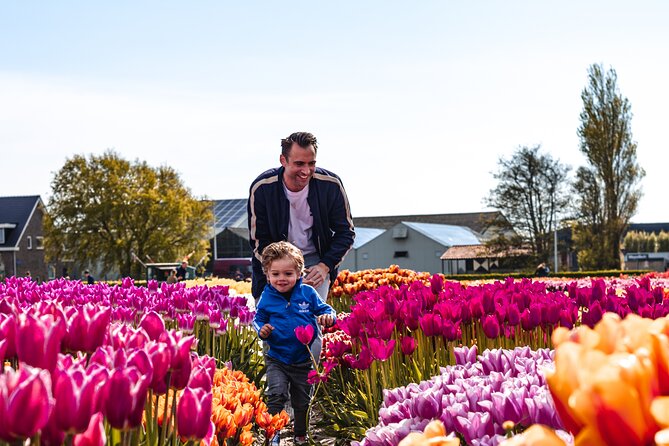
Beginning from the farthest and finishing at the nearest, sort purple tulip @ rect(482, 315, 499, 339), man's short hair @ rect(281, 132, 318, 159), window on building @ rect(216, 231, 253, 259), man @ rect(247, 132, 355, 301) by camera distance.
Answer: window on building @ rect(216, 231, 253, 259), man @ rect(247, 132, 355, 301), man's short hair @ rect(281, 132, 318, 159), purple tulip @ rect(482, 315, 499, 339)

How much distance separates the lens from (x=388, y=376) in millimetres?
5059

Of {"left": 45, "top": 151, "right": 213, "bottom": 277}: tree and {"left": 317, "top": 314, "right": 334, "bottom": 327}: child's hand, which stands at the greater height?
{"left": 45, "top": 151, "right": 213, "bottom": 277}: tree

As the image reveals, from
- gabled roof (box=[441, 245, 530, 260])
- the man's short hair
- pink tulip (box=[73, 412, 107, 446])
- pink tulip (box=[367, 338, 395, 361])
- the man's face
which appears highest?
gabled roof (box=[441, 245, 530, 260])

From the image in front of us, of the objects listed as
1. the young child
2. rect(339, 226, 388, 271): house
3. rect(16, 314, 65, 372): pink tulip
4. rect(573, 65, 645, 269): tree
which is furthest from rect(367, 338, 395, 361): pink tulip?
rect(339, 226, 388, 271): house

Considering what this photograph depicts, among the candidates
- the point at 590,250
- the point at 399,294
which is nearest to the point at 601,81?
the point at 590,250

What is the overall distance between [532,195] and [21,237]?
41839 mm

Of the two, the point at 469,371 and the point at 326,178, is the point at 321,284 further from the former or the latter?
the point at 469,371

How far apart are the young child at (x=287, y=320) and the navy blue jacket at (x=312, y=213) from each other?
0.70 m

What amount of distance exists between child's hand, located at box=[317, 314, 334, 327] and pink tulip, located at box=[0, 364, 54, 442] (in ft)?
13.6

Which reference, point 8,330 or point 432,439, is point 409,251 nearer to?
point 8,330

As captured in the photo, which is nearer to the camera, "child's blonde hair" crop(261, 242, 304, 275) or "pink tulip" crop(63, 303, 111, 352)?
"pink tulip" crop(63, 303, 111, 352)

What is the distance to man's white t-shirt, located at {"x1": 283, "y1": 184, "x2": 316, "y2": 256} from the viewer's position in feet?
22.1

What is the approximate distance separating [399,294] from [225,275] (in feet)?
215

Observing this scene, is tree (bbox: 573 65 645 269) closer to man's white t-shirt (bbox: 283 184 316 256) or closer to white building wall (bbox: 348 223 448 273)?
white building wall (bbox: 348 223 448 273)
